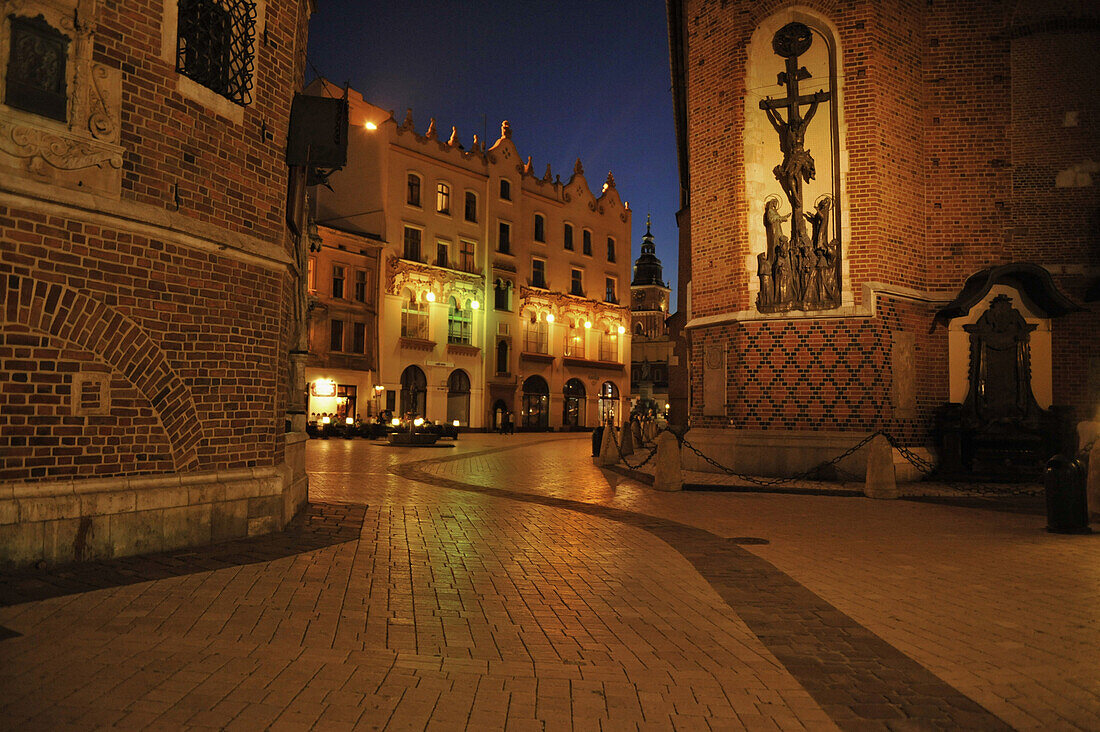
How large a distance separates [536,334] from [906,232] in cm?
3379

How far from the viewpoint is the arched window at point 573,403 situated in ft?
166

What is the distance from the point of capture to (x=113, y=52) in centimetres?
672

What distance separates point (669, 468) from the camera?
44.4ft

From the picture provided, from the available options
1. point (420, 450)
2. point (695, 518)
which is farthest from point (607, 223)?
point (695, 518)

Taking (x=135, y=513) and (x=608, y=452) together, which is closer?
(x=135, y=513)

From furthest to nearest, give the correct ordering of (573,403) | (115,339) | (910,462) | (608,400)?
(608,400), (573,403), (910,462), (115,339)

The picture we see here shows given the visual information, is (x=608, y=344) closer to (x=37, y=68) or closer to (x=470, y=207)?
→ (x=470, y=207)

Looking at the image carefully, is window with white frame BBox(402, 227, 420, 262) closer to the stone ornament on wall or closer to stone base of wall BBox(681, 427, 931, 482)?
stone base of wall BBox(681, 427, 931, 482)

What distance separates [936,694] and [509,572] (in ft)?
11.7

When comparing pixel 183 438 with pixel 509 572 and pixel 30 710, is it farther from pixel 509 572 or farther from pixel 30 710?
pixel 30 710

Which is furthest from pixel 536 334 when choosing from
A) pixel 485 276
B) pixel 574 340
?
pixel 485 276

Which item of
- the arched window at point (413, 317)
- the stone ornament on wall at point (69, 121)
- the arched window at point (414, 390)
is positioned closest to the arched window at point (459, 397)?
the arched window at point (414, 390)

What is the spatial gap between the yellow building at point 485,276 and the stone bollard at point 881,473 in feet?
94.1

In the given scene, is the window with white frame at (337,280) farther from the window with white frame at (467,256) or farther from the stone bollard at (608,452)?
the stone bollard at (608,452)
